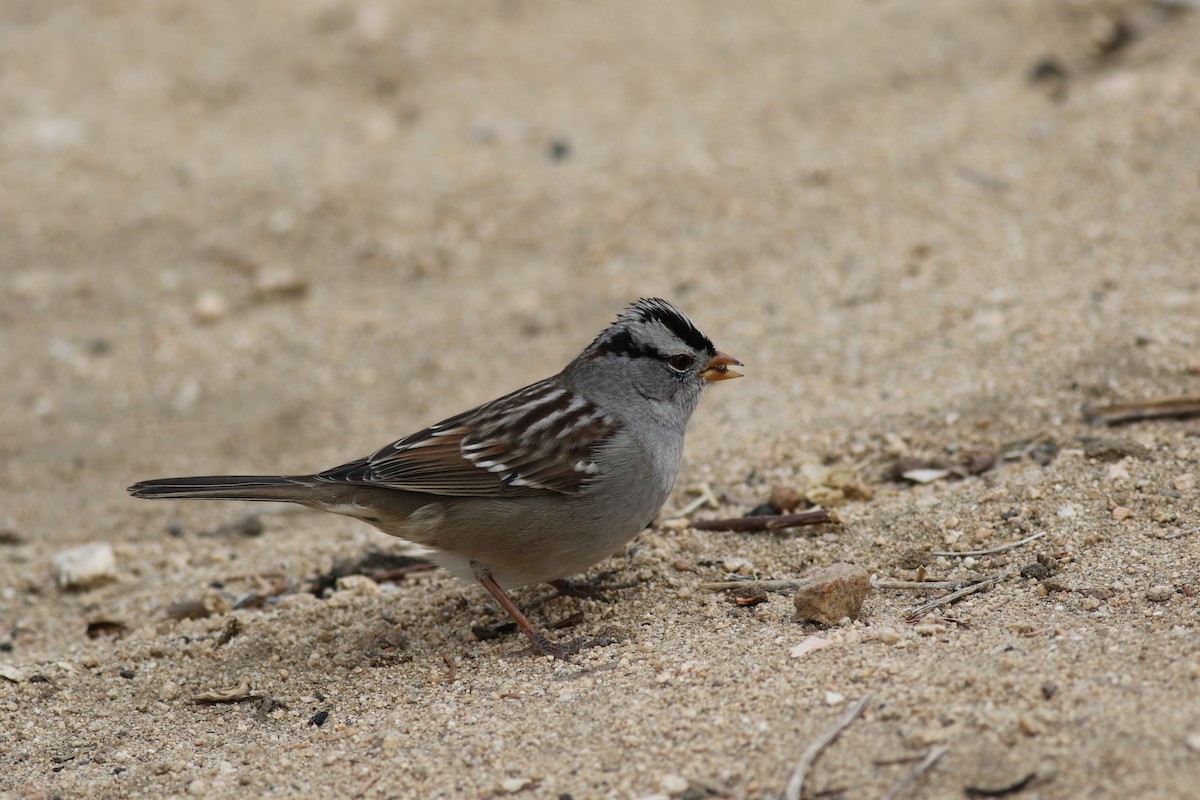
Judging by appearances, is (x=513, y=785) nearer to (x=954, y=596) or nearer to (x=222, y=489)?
(x=954, y=596)

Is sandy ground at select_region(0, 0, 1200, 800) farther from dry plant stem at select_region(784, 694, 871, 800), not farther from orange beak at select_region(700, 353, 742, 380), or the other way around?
orange beak at select_region(700, 353, 742, 380)

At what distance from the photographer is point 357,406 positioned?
7.26 meters

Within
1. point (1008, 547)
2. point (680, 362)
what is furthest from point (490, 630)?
point (1008, 547)

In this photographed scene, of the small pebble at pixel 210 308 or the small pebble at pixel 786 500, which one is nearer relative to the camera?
the small pebble at pixel 786 500

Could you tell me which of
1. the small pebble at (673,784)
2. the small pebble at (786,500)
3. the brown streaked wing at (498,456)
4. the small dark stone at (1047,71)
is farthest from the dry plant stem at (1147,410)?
the small dark stone at (1047,71)

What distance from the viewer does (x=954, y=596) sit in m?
4.24

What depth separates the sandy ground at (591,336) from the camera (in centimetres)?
374

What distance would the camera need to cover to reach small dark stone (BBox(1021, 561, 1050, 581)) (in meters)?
4.24

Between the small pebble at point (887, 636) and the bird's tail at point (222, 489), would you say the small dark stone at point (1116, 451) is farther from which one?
the bird's tail at point (222, 489)

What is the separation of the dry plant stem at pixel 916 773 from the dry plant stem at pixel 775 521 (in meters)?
1.68

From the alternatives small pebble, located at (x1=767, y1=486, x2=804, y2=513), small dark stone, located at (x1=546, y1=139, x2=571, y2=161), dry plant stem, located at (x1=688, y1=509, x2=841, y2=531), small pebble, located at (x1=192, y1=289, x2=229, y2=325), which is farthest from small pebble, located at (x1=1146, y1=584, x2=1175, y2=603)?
small pebble, located at (x1=192, y1=289, x2=229, y2=325)

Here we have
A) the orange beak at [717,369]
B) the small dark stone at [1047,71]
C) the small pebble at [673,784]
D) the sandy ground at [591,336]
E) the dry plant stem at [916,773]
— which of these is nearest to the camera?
the dry plant stem at [916,773]

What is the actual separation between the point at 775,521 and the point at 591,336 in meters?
2.65

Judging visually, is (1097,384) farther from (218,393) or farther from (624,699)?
(218,393)
